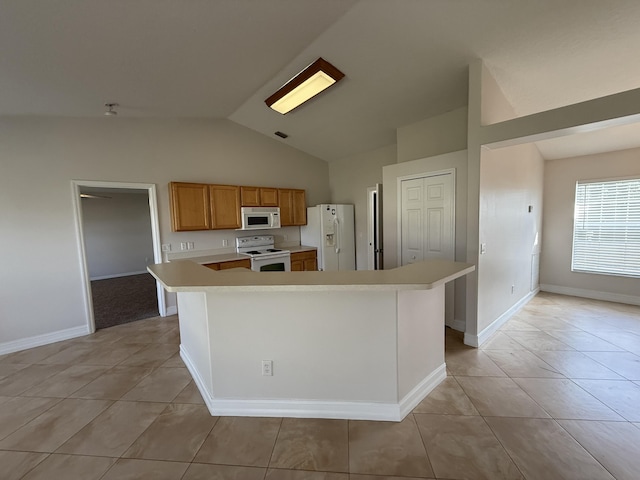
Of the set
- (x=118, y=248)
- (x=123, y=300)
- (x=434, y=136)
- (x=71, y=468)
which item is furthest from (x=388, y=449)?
(x=118, y=248)

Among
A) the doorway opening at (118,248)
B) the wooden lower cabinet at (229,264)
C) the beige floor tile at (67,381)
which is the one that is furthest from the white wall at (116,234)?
the beige floor tile at (67,381)

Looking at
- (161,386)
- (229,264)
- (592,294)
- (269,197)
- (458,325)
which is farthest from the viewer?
(269,197)

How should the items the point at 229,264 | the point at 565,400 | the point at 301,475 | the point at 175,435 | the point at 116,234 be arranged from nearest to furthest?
the point at 301,475 < the point at 175,435 < the point at 565,400 < the point at 229,264 < the point at 116,234

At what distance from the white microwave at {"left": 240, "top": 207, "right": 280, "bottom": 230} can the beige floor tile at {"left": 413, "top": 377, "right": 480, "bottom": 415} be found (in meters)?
3.57

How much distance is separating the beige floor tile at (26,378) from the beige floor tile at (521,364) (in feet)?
14.5

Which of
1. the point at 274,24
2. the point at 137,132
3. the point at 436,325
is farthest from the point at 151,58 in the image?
the point at 436,325

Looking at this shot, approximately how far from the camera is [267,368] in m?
1.97

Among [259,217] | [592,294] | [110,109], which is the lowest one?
[592,294]

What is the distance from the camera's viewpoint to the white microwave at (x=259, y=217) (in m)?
4.60

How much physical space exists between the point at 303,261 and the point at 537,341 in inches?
143

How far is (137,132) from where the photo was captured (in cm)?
384

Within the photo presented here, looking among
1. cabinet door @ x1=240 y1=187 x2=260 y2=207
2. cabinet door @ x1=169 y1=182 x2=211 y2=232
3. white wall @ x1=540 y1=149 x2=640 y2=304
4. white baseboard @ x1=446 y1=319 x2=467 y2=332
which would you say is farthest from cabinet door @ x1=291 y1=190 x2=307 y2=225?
white wall @ x1=540 y1=149 x2=640 y2=304

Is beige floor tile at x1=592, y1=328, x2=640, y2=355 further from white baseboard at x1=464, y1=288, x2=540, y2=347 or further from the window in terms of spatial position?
the window

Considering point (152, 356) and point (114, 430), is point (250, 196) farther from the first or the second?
point (114, 430)
